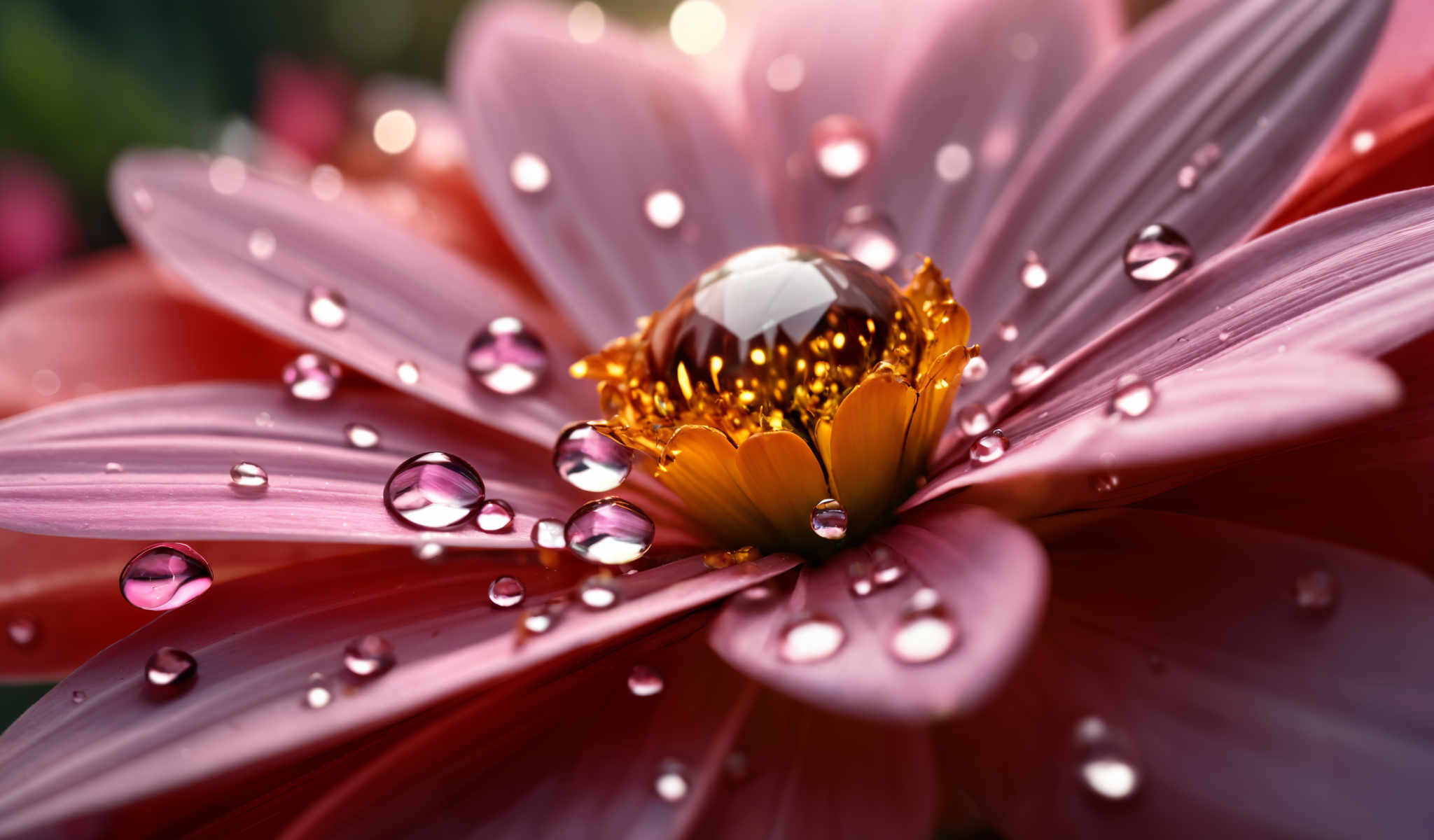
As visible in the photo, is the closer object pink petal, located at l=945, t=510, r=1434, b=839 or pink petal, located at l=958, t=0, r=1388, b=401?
pink petal, located at l=945, t=510, r=1434, b=839

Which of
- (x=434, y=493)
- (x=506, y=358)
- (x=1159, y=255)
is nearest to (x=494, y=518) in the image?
(x=434, y=493)

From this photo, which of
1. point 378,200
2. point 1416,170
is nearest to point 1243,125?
point 1416,170

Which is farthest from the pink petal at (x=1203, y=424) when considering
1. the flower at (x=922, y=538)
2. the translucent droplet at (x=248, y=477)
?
the translucent droplet at (x=248, y=477)

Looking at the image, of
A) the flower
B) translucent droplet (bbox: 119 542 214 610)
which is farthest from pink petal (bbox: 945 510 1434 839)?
translucent droplet (bbox: 119 542 214 610)

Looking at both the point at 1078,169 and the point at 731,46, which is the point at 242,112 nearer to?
the point at 731,46

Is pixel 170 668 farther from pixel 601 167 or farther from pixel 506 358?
pixel 601 167

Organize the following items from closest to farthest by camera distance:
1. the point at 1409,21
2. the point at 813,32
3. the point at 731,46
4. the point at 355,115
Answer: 1. the point at 1409,21
2. the point at 813,32
3. the point at 731,46
4. the point at 355,115

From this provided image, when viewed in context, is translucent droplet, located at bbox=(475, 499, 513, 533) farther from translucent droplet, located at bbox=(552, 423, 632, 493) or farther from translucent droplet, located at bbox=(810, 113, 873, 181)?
translucent droplet, located at bbox=(810, 113, 873, 181)
